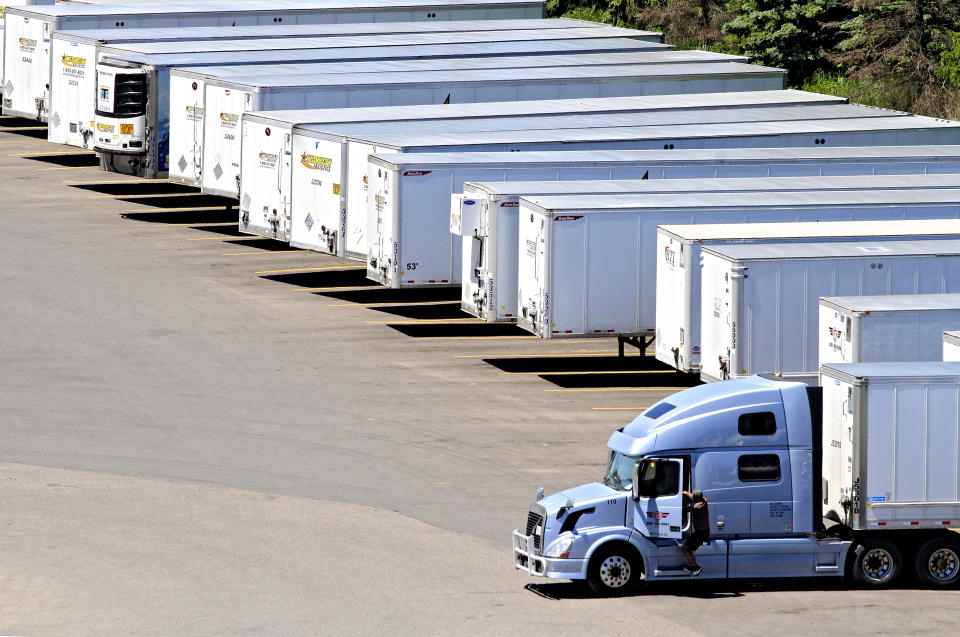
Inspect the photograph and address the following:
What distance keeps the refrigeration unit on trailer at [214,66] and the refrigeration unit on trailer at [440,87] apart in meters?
0.73

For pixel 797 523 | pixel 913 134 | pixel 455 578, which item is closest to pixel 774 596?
pixel 797 523

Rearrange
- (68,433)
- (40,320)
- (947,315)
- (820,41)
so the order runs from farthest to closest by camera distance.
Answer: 1. (820,41)
2. (40,320)
3. (68,433)
4. (947,315)

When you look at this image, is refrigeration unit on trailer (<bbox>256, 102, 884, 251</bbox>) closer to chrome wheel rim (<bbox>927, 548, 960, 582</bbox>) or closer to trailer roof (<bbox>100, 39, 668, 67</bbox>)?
trailer roof (<bbox>100, 39, 668, 67</bbox>)

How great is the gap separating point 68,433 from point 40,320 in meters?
9.28

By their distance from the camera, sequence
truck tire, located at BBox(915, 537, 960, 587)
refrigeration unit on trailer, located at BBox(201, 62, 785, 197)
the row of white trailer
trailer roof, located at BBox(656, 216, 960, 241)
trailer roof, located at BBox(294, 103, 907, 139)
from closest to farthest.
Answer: truck tire, located at BBox(915, 537, 960, 587), the row of white trailer, trailer roof, located at BBox(656, 216, 960, 241), trailer roof, located at BBox(294, 103, 907, 139), refrigeration unit on trailer, located at BBox(201, 62, 785, 197)

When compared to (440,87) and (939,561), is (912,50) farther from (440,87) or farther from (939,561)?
(939,561)

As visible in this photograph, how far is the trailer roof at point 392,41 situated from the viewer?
2335 inches

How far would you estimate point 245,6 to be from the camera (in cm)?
7231

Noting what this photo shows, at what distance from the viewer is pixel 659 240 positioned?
3306 centimetres

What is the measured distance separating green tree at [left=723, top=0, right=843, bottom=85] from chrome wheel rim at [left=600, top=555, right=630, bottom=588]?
45.3m

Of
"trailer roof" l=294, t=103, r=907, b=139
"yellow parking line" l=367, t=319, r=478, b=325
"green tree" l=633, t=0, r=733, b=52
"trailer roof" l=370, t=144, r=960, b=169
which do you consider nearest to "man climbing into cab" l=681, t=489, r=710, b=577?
"trailer roof" l=370, t=144, r=960, b=169

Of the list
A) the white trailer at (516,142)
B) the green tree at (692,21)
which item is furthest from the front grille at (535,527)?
the green tree at (692,21)

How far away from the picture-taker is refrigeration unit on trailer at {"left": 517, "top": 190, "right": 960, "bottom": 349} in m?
34.2

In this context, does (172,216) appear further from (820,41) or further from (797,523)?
(797,523)
